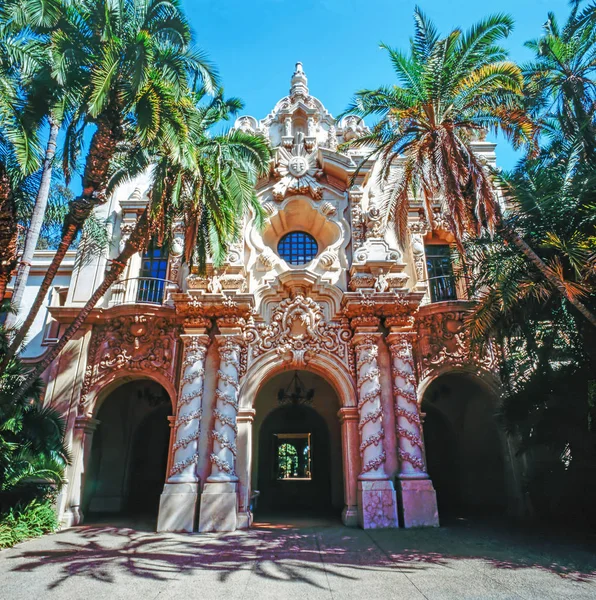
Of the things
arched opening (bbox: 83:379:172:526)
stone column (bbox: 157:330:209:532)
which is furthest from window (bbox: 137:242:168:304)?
arched opening (bbox: 83:379:172:526)

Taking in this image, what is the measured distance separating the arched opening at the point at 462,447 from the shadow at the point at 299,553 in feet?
16.4

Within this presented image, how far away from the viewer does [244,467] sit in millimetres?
13031

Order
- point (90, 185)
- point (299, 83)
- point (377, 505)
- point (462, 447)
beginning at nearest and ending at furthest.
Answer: point (90, 185), point (377, 505), point (462, 447), point (299, 83)

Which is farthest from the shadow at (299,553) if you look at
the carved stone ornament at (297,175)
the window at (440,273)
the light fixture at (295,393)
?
the carved stone ornament at (297,175)

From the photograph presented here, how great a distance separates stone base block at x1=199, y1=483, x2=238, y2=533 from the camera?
11.9 m

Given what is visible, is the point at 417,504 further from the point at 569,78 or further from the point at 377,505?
the point at 569,78

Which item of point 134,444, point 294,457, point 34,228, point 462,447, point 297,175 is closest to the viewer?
point 34,228

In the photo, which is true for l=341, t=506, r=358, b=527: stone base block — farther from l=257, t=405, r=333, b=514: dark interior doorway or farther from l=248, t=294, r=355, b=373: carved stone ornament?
l=257, t=405, r=333, b=514: dark interior doorway

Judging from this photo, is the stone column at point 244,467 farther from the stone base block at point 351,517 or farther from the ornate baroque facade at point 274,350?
the stone base block at point 351,517

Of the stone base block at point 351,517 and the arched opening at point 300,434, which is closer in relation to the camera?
the stone base block at point 351,517

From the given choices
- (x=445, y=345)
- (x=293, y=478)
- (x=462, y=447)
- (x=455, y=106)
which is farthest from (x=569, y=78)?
(x=293, y=478)

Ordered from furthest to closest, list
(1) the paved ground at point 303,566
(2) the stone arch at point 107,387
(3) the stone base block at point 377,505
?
(2) the stone arch at point 107,387 → (3) the stone base block at point 377,505 → (1) the paved ground at point 303,566

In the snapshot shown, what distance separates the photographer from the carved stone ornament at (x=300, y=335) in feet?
46.8

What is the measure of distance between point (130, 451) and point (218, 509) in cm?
702
